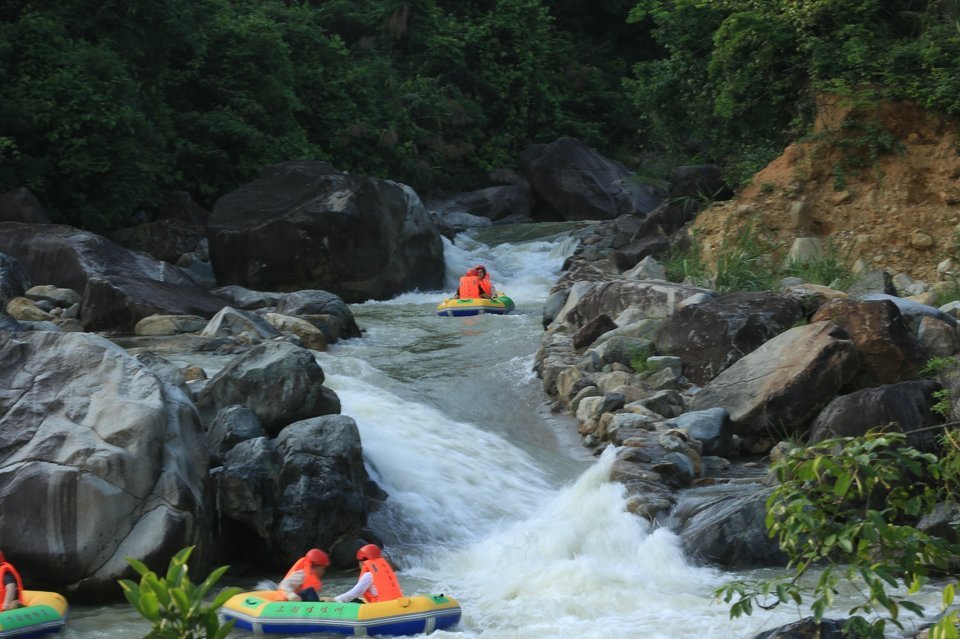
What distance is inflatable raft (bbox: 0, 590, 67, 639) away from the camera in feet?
20.2

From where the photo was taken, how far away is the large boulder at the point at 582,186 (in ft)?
86.1

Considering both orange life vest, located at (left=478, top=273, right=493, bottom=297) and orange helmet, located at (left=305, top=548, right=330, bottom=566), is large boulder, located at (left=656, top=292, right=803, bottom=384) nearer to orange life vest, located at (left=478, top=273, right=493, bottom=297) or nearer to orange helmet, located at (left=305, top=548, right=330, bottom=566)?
orange helmet, located at (left=305, top=548, right=330, bottom=566)

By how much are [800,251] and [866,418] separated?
19.6 feet

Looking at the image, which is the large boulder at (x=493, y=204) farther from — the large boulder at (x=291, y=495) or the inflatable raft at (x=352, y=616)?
the inflatable raft at (x=352, y=616)

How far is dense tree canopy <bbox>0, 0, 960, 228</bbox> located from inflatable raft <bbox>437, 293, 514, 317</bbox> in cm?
428

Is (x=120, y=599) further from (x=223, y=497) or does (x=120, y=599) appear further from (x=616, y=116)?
(x=616, y=116)

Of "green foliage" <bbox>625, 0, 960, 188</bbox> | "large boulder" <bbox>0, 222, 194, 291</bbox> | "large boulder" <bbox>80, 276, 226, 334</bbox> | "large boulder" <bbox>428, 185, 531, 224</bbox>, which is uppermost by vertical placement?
"green foliage" <bbox>625, 0, 960, 188</bbox>

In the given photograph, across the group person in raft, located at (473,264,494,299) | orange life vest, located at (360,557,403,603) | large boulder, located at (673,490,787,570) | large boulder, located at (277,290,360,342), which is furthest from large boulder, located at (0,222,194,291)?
large boulder, located at (673,490,787,570)

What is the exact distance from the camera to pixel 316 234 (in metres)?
18.1

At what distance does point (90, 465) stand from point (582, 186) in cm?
2023

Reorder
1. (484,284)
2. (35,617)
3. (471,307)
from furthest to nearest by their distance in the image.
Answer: (484,284) → (471,307) → (35,617)

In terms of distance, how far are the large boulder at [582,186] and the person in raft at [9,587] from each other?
2015 centimetres

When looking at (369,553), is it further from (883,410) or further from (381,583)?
(883,410)

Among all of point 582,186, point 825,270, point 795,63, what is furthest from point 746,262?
point 582,186
